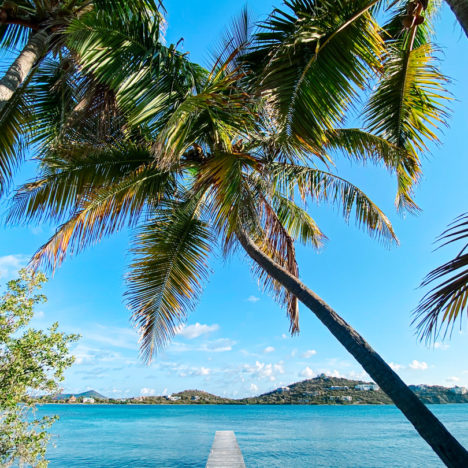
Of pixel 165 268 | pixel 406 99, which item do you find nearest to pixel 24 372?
pixel 165 268

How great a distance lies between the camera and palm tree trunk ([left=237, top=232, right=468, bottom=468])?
269cm

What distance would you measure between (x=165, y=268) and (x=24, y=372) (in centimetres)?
287

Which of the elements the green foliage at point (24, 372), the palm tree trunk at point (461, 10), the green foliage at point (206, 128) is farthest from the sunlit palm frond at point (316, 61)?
the green foliage at point (24, 372)

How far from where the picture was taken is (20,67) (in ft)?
13.5

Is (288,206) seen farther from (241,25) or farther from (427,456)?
(427,456)

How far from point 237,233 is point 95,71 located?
2.70 meters

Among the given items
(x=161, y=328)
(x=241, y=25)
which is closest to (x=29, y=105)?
(x=241, y=25)

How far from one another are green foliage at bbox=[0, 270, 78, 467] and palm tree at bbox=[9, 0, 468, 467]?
1687 mm

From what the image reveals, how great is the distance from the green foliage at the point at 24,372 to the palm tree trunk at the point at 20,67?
3.00 meters

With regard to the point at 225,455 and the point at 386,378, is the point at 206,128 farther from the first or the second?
the point at 225,455

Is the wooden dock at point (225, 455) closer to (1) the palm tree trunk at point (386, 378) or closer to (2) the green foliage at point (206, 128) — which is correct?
(2) the green foliage at point (206, 128)

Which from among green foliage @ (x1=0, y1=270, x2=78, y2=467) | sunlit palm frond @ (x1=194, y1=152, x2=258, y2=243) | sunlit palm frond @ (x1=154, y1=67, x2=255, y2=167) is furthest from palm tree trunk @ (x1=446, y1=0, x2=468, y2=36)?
green foliage @ (x1=0, y1=270, x2=78, y2=467)

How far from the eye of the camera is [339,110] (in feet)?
12.3

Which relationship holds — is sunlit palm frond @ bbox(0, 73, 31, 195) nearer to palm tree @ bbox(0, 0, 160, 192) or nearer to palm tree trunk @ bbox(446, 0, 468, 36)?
palm tree @ bbox(0, 0, 160, 192)
